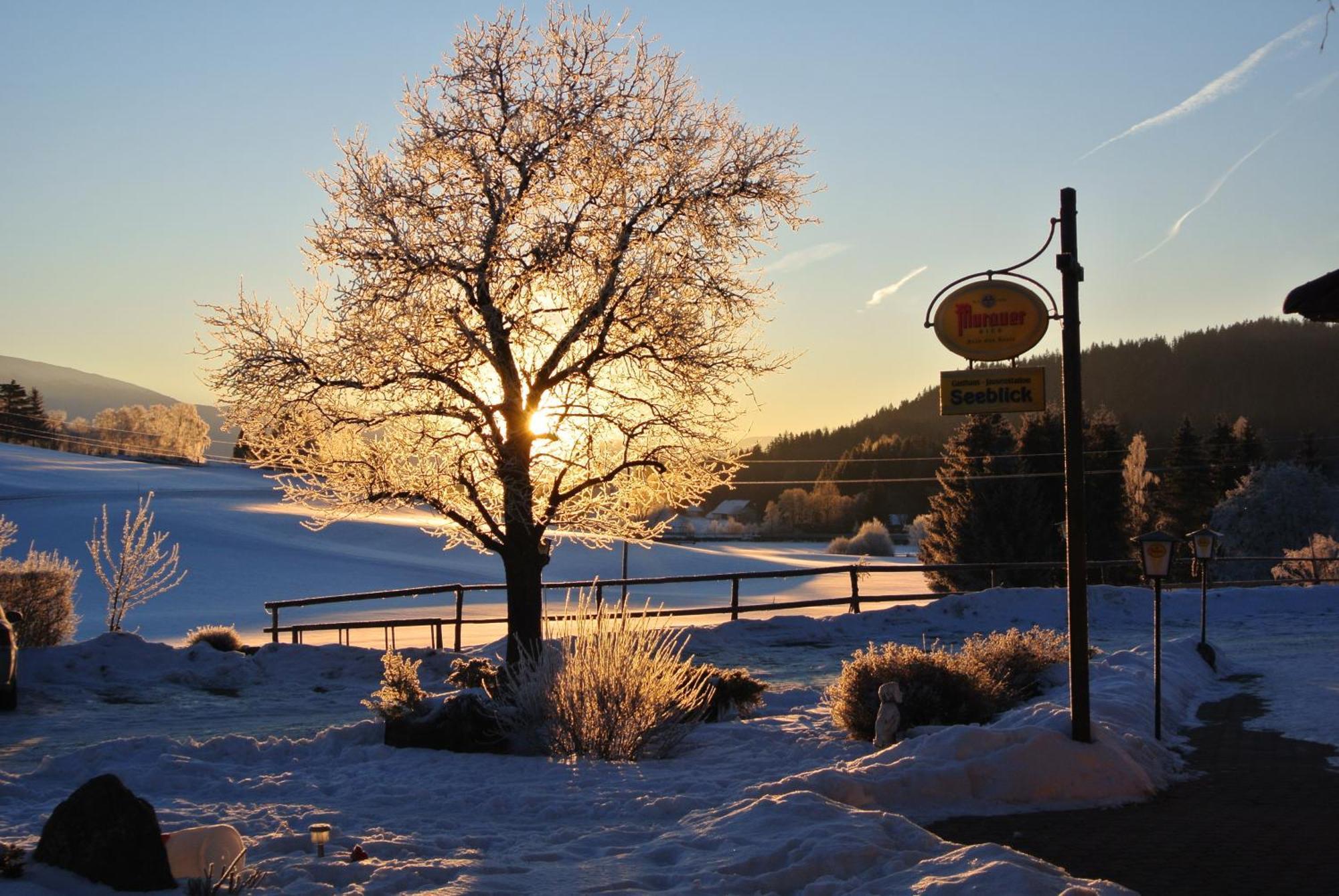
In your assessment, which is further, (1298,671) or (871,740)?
(1298,671)

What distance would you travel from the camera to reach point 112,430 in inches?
5615

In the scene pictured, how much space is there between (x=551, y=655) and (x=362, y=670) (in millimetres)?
9051

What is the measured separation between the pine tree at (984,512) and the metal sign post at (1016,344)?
141 feet

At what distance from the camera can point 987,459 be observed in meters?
53.1

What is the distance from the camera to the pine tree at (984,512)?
53344mm

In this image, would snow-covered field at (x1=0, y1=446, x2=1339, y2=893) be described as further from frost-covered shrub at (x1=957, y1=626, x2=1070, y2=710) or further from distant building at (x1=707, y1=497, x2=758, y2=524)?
distant building at (x1=707, y1=497, x2=758, y2=524)

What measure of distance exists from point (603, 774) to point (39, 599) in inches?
598

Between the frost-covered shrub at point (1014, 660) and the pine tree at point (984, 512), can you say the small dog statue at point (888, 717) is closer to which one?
the frost-covered shrub at point (1014, 660)

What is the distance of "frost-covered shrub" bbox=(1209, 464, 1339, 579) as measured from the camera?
61.8 meters

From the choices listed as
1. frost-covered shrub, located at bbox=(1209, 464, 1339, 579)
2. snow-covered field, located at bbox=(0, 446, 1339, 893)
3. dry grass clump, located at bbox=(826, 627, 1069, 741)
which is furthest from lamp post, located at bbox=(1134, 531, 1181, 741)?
frost-covered shrub, located at bbox=(1209, 464, 1339, 579)

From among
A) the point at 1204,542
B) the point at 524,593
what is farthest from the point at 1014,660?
the point at 524,593

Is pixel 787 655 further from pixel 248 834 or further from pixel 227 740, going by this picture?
pixel 248 834

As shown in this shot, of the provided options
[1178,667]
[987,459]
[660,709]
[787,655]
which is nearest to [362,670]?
[787,655]

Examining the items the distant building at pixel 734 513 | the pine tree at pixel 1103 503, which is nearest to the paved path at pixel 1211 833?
the pine tree at pixel 1103 503
